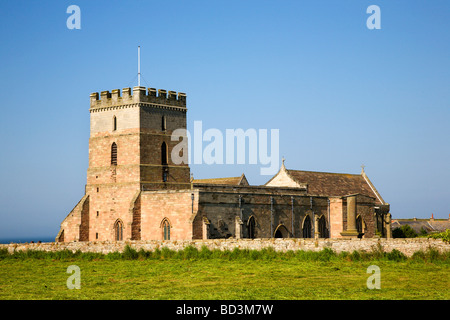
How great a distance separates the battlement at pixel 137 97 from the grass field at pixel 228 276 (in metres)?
16.7

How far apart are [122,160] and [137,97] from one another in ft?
16.7

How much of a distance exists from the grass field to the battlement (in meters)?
16.7

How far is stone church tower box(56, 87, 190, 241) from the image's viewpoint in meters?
48.5

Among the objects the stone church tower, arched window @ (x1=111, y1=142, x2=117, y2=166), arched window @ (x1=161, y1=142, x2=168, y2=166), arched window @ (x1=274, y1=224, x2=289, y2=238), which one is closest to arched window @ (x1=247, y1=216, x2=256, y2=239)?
arched window @ (x1=274, y1=224, x2=289, y2=238)

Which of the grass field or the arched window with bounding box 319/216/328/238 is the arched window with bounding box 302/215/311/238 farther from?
the grass field

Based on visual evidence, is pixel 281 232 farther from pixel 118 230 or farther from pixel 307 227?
pixel 118 230

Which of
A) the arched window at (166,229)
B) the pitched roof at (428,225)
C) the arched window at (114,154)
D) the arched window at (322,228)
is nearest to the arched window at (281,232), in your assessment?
the arched window at (322,228)

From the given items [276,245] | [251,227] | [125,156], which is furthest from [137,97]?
[276,245]

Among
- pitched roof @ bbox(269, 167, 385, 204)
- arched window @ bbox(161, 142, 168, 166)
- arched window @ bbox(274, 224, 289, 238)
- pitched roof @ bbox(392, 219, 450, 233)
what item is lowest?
pitched roof @ bbox(392, 219, 450, 233)

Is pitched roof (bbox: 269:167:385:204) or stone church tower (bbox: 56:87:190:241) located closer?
stone church tower (bbox: 56:87:190:241)

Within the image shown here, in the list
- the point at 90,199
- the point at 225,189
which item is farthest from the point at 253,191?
the point at 90,199
